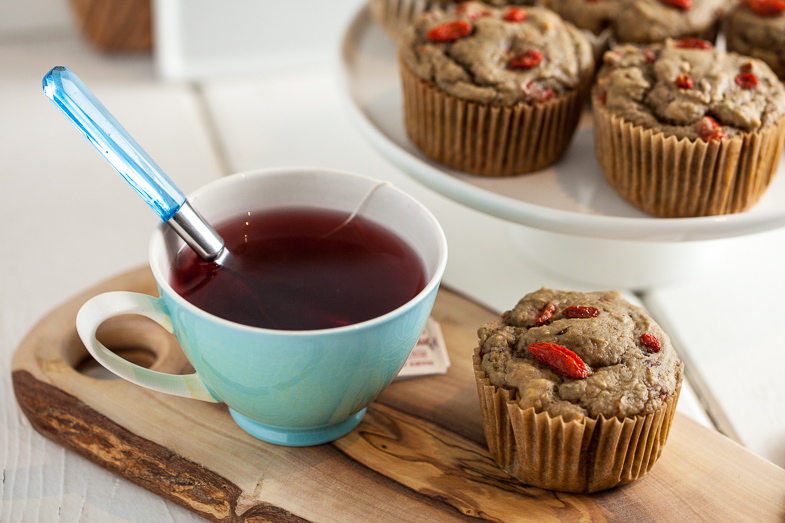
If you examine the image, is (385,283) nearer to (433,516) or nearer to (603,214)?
(433,516)

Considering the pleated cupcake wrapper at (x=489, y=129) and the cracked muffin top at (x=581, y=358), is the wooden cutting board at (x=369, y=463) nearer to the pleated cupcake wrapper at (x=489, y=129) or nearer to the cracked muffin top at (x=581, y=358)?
the cracked muffin top at (x=581, y=358)

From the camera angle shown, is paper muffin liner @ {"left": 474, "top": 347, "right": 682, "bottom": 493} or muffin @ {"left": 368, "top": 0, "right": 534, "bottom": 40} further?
muffin @ {"left": 368, "top": 0, "right": 534, "bottom": 40}

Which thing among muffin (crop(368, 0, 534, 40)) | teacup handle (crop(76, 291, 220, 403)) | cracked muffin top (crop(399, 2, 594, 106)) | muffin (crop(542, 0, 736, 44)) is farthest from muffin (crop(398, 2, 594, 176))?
teacup handle (crop(76, 291, 220, 403))

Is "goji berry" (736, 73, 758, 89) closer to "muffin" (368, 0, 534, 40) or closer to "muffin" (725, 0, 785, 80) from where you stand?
"muffin" (725, 0, 785, 80)

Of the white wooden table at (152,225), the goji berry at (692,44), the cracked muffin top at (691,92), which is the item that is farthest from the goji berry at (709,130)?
the white wooden table at (152,225)

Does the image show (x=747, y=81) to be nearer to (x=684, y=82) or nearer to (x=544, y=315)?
(x=684, y=82)

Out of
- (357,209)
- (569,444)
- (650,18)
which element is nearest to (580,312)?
(569,444)

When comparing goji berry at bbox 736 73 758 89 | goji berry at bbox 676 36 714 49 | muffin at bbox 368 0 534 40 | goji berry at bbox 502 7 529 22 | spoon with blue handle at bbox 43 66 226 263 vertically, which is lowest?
goji berry at bbox 736 73 758 89

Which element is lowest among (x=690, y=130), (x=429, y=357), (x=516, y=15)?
(x=429, y=357)
